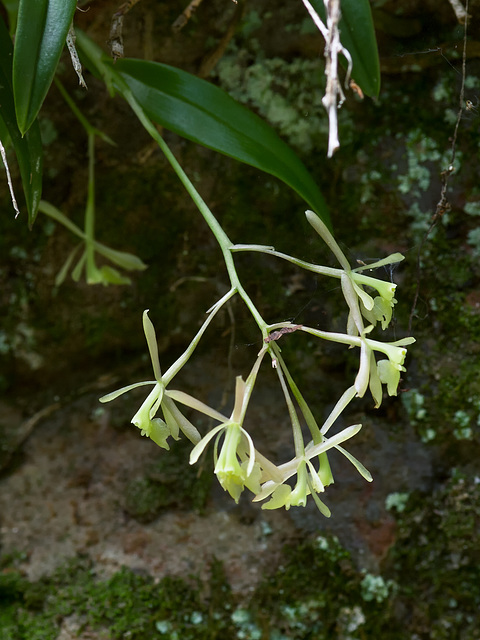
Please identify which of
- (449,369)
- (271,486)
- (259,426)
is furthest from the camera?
(259,426)

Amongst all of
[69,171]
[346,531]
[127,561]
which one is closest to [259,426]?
[346,531]

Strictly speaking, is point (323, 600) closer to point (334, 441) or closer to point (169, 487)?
point (169, 487)

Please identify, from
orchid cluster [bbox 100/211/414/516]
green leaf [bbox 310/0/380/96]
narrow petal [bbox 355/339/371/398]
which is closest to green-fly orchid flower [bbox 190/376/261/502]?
orchid cluster [bbox 100/211/414/516]

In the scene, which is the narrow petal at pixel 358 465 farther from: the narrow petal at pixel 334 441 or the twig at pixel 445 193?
the twig at pixel 445 193

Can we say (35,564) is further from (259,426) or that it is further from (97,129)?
(97,129)

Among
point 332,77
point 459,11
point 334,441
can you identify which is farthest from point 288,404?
point 459,11

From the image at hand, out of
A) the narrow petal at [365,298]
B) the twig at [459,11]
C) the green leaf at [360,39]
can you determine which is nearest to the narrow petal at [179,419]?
the narrow petal at [365,298]

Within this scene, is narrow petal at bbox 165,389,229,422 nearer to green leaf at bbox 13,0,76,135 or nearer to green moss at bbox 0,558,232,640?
green leaf at bbox 13,0,76,135

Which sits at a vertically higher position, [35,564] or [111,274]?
[111,274]

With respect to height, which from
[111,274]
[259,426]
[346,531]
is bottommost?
[346,531]
